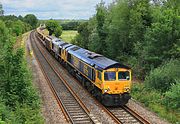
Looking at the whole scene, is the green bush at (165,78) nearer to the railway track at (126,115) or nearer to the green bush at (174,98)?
the green bush at (174,98)

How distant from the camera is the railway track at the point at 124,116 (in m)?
18.5

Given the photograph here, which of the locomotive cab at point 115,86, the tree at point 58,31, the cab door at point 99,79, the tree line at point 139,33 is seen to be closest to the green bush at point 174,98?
the locomotive cab at point 115,86

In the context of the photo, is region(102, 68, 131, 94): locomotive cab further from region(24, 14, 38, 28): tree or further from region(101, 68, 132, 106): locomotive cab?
region(24, 14, 38, 28): tree

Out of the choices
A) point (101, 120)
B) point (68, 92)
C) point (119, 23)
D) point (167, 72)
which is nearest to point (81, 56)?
point (68, 92)

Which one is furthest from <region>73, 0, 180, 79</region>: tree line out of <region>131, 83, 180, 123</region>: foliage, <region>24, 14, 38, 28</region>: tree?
<region>24, 14, 38, 28</region>: tree

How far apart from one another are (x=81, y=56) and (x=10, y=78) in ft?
28.3

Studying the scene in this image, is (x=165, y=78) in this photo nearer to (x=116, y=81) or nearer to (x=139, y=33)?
(x=116, y=81)

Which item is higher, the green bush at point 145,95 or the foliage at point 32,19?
the foliage at point 32,19

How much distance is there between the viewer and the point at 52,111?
67.4 feet

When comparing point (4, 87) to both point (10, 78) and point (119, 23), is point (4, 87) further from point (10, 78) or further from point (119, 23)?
point (119, 23)

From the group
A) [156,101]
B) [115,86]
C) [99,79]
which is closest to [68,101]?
[99,79]

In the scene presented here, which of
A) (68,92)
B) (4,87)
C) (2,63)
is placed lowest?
(68,92)

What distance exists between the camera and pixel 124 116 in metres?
19.8

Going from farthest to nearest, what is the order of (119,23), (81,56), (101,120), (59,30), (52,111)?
(59,30)
(119,23)
(81,56)
(52,111)
(101,120)
